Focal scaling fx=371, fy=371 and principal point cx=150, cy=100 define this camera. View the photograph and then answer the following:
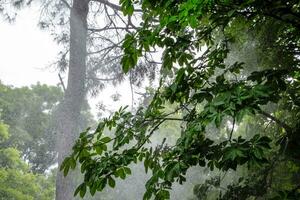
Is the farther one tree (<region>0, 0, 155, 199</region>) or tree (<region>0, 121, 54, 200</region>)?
tree (<region>0, 121, 54, 200</region>)

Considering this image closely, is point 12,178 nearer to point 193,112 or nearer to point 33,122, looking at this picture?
point 193,112

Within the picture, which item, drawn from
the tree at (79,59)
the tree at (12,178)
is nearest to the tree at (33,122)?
the tree at (12,178)

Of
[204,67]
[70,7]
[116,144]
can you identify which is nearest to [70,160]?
[116,144]

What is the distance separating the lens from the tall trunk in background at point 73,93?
6.36 meters

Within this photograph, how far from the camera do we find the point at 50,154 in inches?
936

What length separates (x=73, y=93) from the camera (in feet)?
23.1

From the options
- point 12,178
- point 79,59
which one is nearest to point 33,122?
point 12,178

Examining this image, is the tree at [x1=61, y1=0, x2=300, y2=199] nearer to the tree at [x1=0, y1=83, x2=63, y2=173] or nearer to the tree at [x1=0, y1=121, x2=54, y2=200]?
the tree at [x1=0, y1=121, x2=54, y2=200]

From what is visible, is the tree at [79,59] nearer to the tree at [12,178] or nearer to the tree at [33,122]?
the tree at [12,178]

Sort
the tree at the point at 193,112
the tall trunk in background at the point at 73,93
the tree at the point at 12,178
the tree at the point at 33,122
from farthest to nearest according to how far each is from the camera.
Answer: the tree at the point at 33,122, the tree at the point at 12,178, the tall trunk in background at the point at 73,93, the tree at the point at 193,112

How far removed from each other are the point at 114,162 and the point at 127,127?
1.41ft

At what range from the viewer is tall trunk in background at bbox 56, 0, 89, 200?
636cm

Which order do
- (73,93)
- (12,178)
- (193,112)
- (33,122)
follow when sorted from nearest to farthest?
(193,112) → (73,93) → (12,178) → (33,122)

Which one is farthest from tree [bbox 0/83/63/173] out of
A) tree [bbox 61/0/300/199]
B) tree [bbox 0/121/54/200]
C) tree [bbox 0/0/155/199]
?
tree [bbox 61/0/300/199]
